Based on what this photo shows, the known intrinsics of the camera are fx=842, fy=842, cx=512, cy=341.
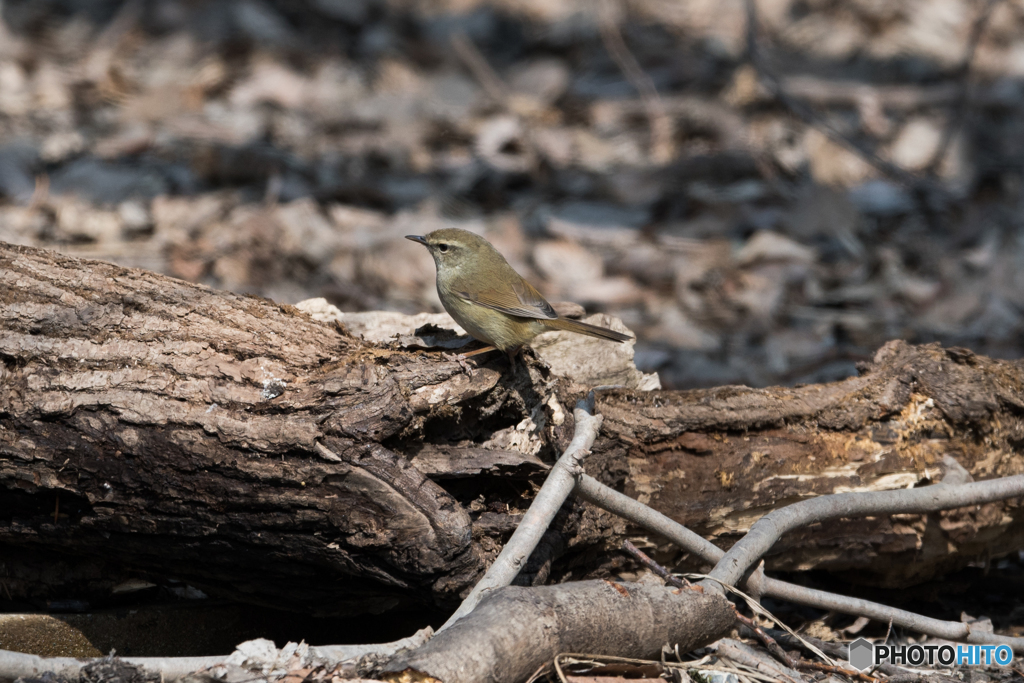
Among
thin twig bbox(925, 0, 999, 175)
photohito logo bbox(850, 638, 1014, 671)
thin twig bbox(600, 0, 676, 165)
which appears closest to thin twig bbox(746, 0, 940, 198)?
thin twig bbox(925, 0, 999, 175)

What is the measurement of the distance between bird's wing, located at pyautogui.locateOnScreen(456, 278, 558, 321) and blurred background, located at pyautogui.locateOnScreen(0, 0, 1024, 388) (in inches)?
83.8

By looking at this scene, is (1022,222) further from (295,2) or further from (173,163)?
(295,2)

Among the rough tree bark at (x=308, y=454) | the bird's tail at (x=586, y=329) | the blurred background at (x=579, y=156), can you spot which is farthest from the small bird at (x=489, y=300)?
the blurred background at (x=579, y=156)

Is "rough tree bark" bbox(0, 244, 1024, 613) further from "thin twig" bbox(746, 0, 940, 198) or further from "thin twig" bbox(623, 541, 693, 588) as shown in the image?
"thin twig" bbox(746, 0, 940, 198)

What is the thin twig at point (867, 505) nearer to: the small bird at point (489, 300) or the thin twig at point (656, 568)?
the thin twig at point (656, 568)

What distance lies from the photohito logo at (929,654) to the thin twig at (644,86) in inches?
222

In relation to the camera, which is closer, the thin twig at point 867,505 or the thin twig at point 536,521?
the thin twig at point 536,521

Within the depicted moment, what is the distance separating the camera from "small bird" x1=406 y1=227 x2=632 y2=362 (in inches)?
128

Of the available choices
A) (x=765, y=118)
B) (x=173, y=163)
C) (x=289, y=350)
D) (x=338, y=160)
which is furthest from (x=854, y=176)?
(x=289, y=350)

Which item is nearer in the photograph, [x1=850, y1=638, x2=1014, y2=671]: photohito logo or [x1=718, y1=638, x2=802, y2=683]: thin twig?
[x1=718, y1=638, x2=802, y2=683]: thin twig

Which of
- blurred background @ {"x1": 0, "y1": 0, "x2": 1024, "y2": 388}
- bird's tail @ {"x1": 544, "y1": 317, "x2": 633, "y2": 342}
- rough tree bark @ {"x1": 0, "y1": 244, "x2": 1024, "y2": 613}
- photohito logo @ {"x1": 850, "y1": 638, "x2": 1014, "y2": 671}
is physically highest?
blurred background @ {"x1": 0, "y1": 0, "x2": 1024, "y2": 388}

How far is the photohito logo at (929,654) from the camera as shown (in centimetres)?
313

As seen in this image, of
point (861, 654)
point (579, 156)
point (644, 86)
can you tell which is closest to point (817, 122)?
point (644, 86)

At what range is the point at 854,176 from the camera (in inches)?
316
